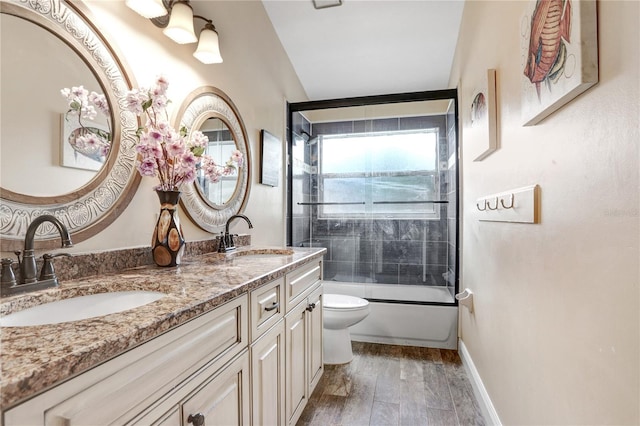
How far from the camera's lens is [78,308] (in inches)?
35.0

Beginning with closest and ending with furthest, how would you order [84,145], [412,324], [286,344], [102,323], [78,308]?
[102,323] < [78,308] < [84,145] < [286,344] < [412,324]

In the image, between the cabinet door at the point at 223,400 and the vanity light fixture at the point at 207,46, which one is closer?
the cabinet door at the point at 223,400

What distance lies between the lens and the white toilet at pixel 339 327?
2.32m

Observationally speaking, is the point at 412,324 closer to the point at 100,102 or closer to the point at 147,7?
the point at 100,102

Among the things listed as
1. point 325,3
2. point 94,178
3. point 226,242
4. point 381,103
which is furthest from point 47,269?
point 381,103

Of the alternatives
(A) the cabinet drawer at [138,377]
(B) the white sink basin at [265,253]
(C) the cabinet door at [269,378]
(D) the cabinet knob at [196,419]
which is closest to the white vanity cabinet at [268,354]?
(C) the cabinet door at [269,378]

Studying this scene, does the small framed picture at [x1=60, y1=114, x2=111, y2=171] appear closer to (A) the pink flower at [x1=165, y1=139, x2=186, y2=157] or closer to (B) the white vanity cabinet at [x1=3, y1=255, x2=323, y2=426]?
(A) the pink flower at [x1=165, y1=139, x2=186, y2=157]

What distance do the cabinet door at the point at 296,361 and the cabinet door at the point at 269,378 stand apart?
7cm

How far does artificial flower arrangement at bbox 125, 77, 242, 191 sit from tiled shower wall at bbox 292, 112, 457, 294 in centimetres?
187

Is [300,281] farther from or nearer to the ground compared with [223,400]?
farther from the ground

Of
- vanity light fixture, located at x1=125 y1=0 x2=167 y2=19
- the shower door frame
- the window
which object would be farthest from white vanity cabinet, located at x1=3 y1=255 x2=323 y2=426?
the window

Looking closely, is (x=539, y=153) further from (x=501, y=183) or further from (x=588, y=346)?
(x=588, y=346)

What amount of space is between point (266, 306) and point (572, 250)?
37.5 inches

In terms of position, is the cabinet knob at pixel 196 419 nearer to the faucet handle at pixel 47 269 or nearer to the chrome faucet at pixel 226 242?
the faucet handle at pixel 47 269
